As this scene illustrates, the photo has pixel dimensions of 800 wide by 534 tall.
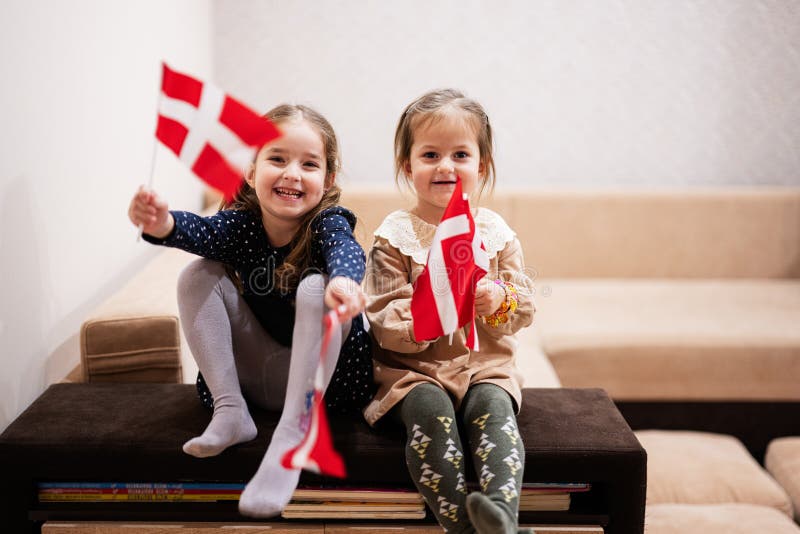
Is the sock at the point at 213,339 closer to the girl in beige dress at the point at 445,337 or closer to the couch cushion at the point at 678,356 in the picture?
the girl in beige dress at the point at 445,337

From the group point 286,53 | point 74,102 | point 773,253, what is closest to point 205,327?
point 74,102

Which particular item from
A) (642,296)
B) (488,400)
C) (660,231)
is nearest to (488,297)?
(488,400)

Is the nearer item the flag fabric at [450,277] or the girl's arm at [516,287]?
the flag fabric at [450,277]

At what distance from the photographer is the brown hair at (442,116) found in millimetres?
1428

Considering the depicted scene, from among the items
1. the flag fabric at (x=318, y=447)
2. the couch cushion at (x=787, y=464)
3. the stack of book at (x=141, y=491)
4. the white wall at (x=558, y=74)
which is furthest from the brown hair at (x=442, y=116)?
the white wall at (x=558, y=74)

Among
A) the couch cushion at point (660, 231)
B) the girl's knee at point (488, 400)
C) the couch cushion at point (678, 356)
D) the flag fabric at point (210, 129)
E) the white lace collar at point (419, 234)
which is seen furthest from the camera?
the couch cushion at point (660, 231)

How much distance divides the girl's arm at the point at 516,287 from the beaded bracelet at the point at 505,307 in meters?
0.01

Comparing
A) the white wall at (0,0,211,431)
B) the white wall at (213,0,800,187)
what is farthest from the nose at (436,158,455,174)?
the white wall at (213,0,800,187)

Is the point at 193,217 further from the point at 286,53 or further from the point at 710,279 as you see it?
the point at 710,279

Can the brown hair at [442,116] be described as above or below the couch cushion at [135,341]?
above

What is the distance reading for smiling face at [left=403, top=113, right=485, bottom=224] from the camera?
1417 millimetres

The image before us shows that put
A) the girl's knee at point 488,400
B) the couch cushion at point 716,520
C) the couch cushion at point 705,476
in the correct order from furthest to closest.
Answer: the couch cushion at point 705,476
the couch cushion at point 716,520
the girl's knee at point 488,400

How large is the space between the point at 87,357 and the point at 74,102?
1.76 ft

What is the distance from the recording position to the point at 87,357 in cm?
158
